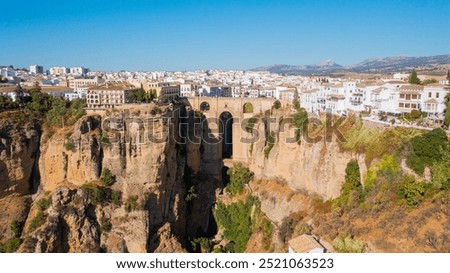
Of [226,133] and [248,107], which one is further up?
[248,107]

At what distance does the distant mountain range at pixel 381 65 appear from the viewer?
74169 mm

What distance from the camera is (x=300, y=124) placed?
81.5 ft

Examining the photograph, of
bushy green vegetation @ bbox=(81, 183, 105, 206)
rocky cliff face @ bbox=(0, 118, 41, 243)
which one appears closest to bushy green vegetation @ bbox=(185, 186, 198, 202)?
bushy green vegetation @ bbox=(81, 183, 105, 206)

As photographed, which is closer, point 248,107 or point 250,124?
point 250,124

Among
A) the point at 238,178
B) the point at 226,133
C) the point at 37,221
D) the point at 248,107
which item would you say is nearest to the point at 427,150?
the point at 238,178

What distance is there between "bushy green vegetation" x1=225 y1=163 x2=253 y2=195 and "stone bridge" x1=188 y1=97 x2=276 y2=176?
120 cm

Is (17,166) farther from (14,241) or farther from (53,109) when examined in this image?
(14,241)

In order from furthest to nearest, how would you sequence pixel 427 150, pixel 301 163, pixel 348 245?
pixel 301 163 < pixel 427 150 < pixel 348 245

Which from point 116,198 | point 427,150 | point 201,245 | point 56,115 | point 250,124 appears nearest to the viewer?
point 427,150

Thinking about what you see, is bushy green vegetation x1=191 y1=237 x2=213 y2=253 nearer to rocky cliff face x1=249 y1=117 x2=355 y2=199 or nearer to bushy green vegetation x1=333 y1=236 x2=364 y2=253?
rocky cliff face x1=249 y1=117 x2=355 y2=199

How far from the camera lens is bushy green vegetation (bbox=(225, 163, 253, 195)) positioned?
1105 inches

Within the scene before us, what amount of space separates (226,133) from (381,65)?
72.0 metres

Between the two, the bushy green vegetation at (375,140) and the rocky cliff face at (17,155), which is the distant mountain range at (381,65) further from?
the rocky cliff face at (17,155)
